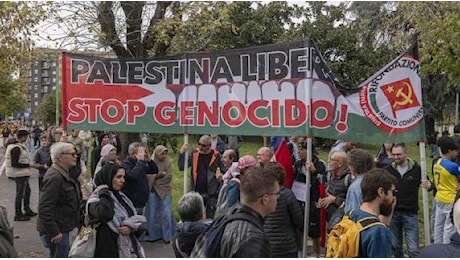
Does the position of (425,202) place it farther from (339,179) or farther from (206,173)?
(206,173)

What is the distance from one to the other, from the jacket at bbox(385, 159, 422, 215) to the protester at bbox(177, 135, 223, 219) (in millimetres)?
2604

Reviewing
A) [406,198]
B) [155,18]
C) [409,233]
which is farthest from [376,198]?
[155,18]

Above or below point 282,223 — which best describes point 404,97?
above

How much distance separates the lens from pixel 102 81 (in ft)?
24.7

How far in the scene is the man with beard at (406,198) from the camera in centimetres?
618

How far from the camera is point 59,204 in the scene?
5.11 meters

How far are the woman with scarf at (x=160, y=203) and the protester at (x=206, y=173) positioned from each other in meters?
0.36

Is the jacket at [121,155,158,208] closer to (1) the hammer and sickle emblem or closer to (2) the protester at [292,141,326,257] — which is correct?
(2) the protester at [292,141,326,257]

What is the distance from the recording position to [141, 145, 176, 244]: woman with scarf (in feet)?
25.5

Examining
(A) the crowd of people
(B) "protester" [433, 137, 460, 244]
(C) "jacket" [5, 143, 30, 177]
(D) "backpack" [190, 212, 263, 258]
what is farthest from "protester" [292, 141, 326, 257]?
(C) "jacket" [5, 143, 30, 177]

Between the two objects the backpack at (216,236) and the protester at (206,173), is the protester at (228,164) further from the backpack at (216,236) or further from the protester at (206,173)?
the backpack at (216,236)

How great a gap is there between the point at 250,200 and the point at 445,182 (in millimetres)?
4231

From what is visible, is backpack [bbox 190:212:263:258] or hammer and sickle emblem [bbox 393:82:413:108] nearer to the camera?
backpack [bbox 190:212:263:258]

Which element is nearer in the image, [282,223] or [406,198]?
[282,223]
